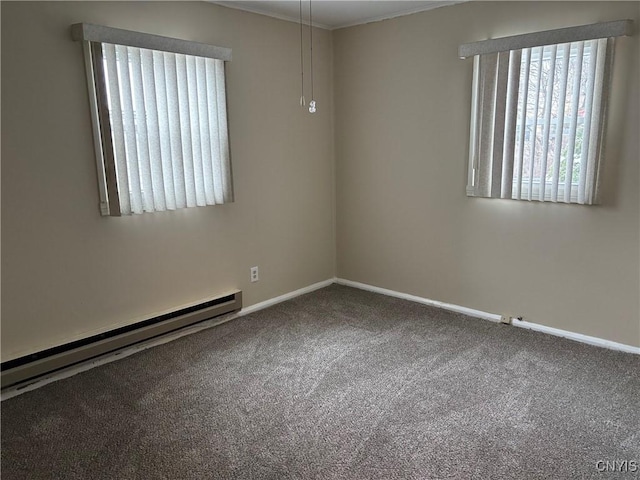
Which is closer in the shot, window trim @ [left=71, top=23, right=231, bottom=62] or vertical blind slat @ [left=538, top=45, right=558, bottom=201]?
window trim @ [left=71, top=23, right=231, bottom=62]

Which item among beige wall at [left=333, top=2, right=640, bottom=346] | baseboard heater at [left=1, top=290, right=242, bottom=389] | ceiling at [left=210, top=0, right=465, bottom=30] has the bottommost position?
baseboard heater at [left=1, top=290, right=242, bottom=389]

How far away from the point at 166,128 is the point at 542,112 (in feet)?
7.66

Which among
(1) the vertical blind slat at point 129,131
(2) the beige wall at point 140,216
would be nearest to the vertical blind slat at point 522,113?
(2) the beige wall at point 140,216

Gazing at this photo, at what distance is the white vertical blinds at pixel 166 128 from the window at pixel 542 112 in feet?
5.74

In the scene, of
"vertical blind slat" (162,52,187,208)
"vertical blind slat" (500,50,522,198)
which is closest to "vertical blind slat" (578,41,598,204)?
"vertical blind slat" (500,50,522,198)

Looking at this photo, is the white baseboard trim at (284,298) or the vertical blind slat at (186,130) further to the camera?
the white baseboard trim at (284,298)

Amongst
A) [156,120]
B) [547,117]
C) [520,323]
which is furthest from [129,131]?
[520,323]

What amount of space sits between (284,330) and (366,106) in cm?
194

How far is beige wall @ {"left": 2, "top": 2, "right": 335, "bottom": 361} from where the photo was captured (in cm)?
249

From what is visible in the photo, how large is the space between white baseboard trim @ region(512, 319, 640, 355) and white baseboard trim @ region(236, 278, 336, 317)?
1682 millimetres

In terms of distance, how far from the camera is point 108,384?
104 inches

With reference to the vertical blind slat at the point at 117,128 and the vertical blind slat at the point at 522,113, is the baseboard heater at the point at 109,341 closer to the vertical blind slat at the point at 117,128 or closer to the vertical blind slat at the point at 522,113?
the vertical blind slat at the point at 117,128

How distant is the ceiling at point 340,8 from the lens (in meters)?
3.30

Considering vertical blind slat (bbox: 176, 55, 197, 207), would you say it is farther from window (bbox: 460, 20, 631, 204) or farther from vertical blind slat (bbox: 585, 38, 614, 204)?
vertical blind slat (bbox: 585, 38, 614, 204)
